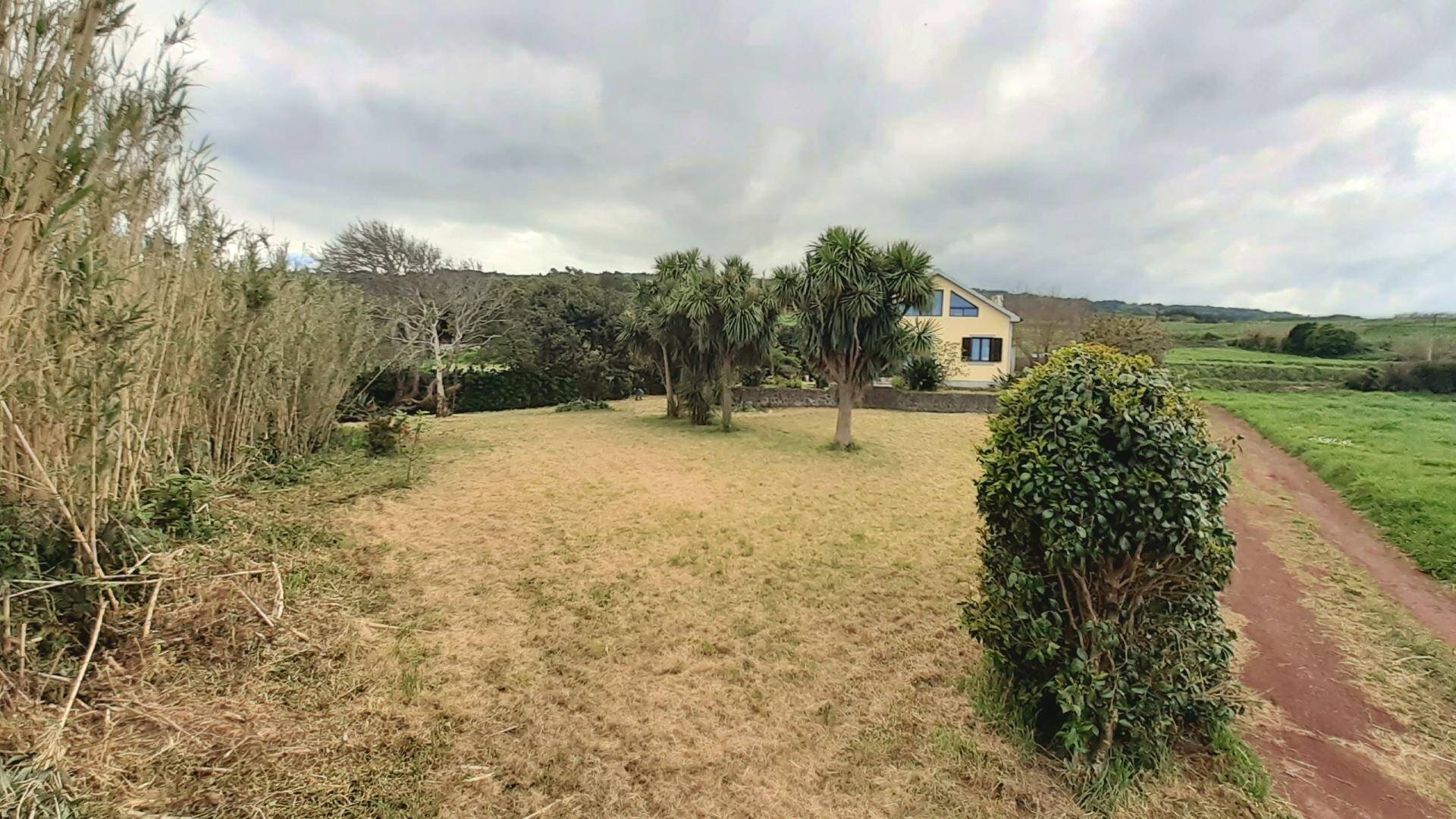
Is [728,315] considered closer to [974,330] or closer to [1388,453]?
[1388,453]

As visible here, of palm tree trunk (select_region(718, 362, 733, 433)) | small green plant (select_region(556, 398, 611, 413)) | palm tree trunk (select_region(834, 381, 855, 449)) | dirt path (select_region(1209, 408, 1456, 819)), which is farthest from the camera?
small green plant (select_region(556, 398, 611, 413))

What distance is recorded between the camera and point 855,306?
420 inches

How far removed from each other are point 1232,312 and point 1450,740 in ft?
283

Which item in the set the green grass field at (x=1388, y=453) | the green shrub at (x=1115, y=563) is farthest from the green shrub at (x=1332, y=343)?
the green shrub at (x=1115, y=563)

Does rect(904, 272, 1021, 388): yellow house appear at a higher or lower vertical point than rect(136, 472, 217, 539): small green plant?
higher

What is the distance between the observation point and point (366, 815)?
6.51ft

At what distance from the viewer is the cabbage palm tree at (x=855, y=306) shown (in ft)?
35.0

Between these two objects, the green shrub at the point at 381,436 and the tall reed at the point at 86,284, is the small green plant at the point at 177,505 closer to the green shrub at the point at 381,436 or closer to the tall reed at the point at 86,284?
the tall reed at the point at 86,284

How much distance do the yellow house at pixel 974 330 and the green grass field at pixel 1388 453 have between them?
28.8 feet

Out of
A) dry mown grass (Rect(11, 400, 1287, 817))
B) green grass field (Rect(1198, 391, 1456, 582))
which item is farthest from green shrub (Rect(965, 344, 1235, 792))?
green grass field (Rect(1198, 391, 1456, 582))

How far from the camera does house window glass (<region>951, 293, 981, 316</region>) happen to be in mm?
26031

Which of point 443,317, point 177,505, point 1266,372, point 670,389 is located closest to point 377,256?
point 443,317

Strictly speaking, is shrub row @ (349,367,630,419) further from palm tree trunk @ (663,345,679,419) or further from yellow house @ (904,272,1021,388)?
yellow house @ (904,272,1021,388)

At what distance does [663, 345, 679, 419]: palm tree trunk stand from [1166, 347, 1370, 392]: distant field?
744 inches
